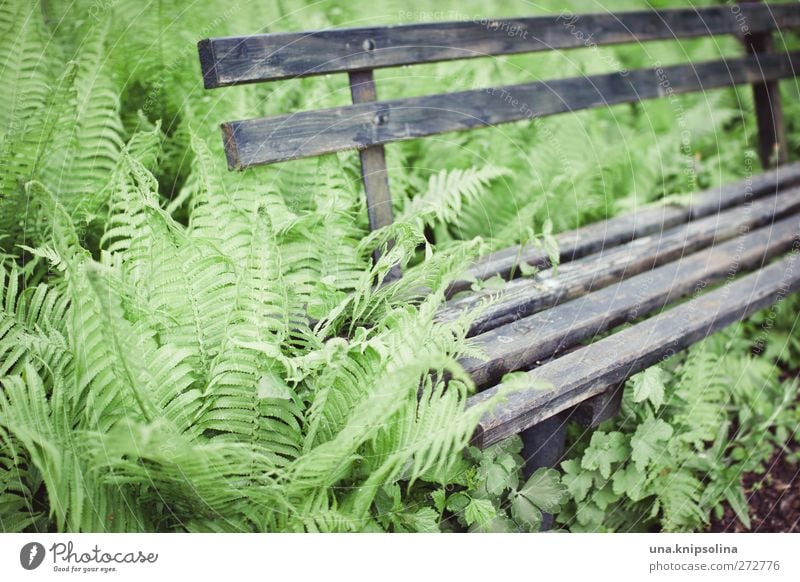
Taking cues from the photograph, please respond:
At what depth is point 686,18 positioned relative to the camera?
3.23 metres

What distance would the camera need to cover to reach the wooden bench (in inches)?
73.6

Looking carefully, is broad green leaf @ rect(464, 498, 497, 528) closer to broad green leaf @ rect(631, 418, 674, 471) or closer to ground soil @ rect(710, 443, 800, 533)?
broad green leaf @ rect(631, 418, 674, 471)

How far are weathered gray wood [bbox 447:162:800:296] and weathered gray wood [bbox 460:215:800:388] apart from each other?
229 millimetres

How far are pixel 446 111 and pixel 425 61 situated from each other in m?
0.21

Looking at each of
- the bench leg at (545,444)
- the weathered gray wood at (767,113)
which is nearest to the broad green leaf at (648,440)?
the bench leg at (545,444)

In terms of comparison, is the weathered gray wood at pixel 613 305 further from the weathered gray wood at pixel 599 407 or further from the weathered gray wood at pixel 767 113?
the weathered gray wood at pixel 767 113

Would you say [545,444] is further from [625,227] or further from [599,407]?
[625,227]

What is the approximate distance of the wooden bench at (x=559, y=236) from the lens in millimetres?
1869

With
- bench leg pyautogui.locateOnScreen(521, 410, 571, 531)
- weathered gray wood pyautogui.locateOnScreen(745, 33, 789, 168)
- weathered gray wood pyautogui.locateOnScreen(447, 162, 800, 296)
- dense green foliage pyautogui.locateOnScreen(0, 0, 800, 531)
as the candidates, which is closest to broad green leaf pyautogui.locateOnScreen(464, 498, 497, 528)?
dense green foliage pyautogui.locateOnScreen(0, 0, 800, 531)


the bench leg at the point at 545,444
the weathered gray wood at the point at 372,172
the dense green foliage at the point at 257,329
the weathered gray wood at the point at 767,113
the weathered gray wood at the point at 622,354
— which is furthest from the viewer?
the weathered gray wood at the point at 767,113
